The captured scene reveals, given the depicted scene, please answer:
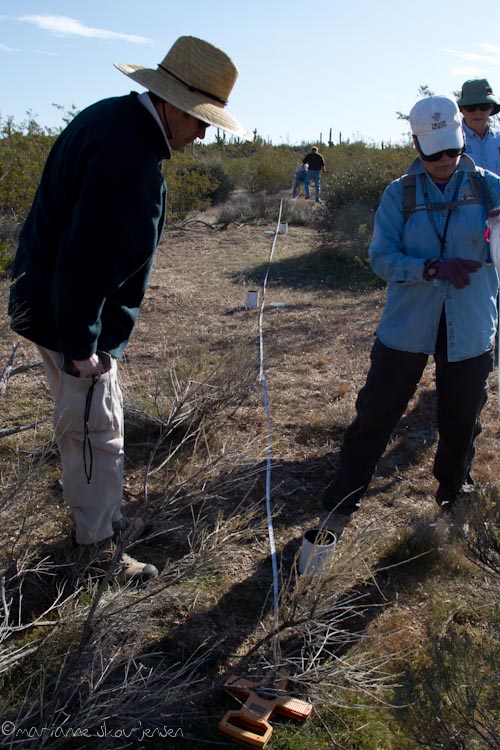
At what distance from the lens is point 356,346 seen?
247 inches

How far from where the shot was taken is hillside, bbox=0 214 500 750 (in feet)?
6.73

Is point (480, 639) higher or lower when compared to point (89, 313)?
lower

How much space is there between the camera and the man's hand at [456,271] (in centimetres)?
275

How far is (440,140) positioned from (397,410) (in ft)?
3.68

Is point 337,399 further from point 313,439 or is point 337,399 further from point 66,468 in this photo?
point 66,468

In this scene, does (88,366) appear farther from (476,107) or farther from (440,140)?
(476,107)

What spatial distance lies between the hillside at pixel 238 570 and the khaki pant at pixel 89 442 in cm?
15

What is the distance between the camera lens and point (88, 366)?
2.45 meters

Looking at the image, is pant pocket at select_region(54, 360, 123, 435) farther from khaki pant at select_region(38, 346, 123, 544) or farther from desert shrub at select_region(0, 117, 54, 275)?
desert shrub at select_region(0, 117, 54, 275)

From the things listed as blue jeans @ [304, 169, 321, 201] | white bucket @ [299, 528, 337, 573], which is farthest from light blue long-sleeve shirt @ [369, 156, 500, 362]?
blue jeans @ [304, 169, 321, 201]

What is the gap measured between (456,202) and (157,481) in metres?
1.98

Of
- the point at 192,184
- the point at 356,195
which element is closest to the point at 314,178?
the point at 192,184

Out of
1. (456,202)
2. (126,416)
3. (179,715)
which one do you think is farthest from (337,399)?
(179,715)

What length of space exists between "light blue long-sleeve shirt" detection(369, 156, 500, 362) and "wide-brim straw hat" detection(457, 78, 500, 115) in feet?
4.65
